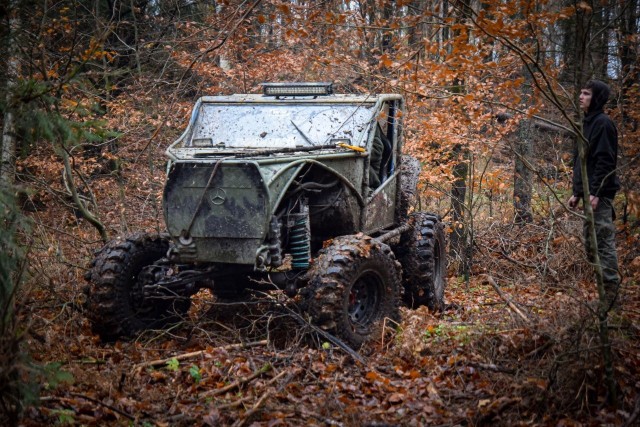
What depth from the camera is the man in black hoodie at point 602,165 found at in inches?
215

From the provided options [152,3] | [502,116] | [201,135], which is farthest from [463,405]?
[152,3]

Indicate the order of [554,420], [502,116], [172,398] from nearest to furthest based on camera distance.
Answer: [554,420]
[172,398]
[502,116]

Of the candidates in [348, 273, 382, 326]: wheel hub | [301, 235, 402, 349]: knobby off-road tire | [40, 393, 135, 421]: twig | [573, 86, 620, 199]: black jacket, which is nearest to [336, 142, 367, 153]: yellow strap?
[301, 235, 402, 349]: knobby off-road tire

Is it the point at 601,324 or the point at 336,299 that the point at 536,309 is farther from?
the point at 336,299

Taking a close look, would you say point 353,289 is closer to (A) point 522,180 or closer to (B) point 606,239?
(B) point 606,239

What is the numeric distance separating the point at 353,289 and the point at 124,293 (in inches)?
86.7

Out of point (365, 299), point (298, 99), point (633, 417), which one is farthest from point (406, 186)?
point (633, 417)

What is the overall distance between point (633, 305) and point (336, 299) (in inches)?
99.0

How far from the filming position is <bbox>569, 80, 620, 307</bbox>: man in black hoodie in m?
5.45

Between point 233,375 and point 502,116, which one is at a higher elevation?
point 502,116

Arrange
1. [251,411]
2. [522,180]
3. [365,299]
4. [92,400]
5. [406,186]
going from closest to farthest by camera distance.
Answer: [92,400] → [251,411] → [365,299] → [406,186] → [522,180]

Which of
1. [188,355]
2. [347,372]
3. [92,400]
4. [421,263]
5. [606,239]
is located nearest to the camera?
[92,400]

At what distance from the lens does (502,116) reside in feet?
41.3

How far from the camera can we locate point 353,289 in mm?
6363
